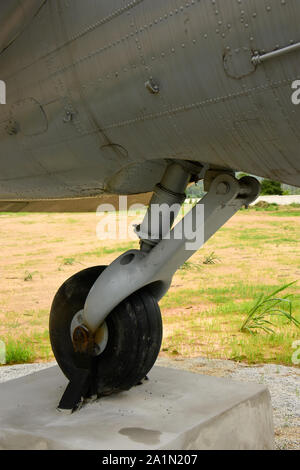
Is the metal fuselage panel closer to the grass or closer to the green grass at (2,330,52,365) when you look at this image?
the green grass at (2,330,52,365)

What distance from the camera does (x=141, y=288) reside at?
3906 mm

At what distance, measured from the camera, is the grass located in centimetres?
744

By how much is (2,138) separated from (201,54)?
1.91m

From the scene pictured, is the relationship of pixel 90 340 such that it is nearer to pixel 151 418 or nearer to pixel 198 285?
pixel 151 418

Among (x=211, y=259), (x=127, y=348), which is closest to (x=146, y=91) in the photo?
(x=127, y=348)

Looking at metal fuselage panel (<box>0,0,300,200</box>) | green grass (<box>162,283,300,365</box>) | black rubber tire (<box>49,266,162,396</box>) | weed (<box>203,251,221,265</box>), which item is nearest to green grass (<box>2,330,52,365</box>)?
green grass (<box>162,283,300,365</box>)

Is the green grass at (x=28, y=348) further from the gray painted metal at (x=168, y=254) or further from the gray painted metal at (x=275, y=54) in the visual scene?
the gray painted metal at (x=275, y=54)

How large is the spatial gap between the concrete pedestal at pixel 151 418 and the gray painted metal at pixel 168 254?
0.63 metres

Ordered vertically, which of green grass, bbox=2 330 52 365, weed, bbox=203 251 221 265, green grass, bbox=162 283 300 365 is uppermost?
weed, bbox=203 251 221 265

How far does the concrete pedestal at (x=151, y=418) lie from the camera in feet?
10.3

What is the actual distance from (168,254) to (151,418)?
106cm

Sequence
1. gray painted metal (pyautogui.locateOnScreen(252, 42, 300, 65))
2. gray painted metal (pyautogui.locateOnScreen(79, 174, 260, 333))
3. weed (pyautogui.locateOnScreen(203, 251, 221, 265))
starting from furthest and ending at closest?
1. weed (pyautogui.locateOnScreen(203, 251, 221, 265))
2. gray painted metal (pyautogui.locateOnScreen(79, 174, 260, 333))
3. gray painted metal (pyautogui.locateOnScreen(252, 42, 300, 65))

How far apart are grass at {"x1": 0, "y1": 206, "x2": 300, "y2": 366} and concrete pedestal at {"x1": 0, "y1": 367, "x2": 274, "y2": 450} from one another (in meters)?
2.81
